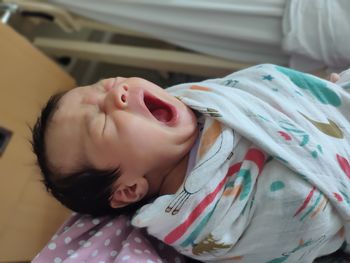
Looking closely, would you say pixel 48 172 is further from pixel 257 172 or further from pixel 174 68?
pixel 174 68

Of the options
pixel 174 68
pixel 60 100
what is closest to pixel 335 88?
pixel 60 100

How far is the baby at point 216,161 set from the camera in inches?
24.8

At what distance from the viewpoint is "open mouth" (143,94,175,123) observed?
0.73 meters

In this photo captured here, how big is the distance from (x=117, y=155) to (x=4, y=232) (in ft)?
1.81

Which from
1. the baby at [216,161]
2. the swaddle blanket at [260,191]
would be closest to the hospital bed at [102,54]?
the baby at [216,161]

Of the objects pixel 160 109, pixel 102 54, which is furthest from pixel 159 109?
pixel 102 54

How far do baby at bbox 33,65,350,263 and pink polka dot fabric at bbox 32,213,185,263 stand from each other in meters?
0.03

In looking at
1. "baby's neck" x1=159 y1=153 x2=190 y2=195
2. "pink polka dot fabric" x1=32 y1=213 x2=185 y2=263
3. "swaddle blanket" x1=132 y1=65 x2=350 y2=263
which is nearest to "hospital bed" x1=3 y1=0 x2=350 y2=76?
"swaddle blanket" x1=132 y1=65 x2=350 y2=263

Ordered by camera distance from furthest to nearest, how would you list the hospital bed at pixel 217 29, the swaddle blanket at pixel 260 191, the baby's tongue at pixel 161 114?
1. the hospital bed at pixel 217 29
2. the baby's tongue at pixel 161 114
3. the swaddle blanket at pixel 260 191

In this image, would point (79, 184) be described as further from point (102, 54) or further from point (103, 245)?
point (102, 54)

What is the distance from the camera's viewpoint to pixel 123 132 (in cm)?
68

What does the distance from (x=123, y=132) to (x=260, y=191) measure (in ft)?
0.78

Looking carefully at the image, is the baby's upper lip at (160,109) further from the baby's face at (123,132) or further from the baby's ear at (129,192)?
the baby's ear at (129,192)

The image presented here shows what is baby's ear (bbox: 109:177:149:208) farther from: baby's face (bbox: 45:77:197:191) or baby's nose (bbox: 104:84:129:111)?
baby's nose (bbox: 104:84:129:111)
